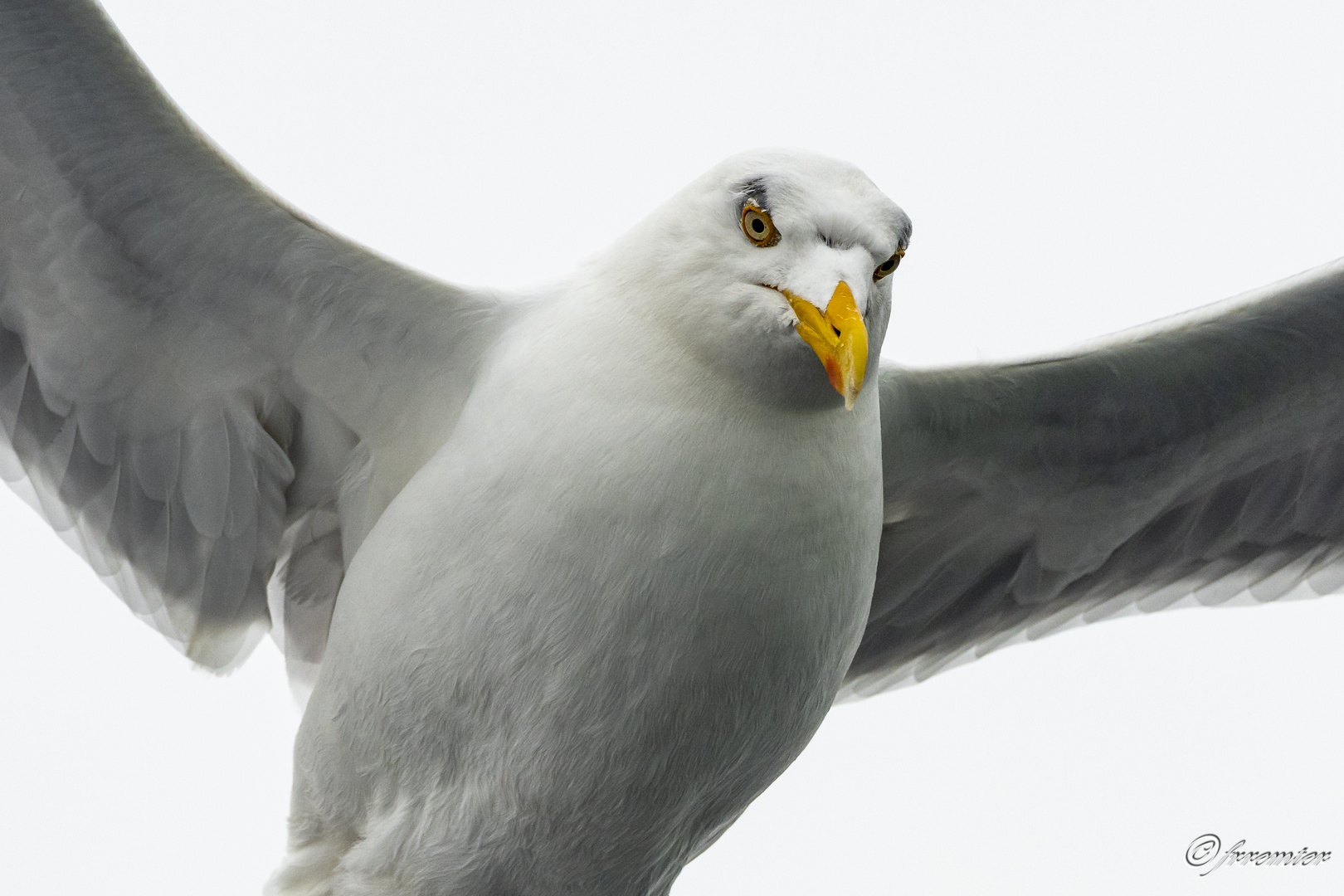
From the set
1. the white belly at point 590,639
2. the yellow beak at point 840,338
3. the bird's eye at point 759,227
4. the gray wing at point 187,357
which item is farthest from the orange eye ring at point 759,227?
the gray wing at point 187,357

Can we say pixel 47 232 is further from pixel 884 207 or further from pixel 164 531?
pixel 884 207

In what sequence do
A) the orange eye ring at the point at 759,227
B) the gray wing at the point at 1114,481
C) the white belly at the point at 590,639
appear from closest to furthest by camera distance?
the orange eye ring at the point at 759,227 < the white belly at the point at 590,639 < the gray wing at the point at 1114,481

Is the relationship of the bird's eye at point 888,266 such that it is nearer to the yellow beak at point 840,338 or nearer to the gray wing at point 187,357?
the yellow beak at point 840,338

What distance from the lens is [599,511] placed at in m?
1.92

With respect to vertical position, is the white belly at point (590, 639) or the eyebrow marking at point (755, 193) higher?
the eyebrow marking at point (755, 193)

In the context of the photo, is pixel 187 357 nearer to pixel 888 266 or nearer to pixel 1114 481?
pixel 888 266

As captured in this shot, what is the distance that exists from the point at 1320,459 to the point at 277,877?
6.97 ft

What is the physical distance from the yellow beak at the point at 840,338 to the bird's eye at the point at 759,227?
0.34 feet

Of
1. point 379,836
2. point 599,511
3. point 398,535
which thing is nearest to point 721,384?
point 599,511

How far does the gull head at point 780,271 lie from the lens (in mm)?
1735

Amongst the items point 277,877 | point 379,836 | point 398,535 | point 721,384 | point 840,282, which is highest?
point 840,282

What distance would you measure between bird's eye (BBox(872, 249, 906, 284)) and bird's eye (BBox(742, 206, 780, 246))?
132mm

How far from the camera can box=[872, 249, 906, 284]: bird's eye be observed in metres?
1.81

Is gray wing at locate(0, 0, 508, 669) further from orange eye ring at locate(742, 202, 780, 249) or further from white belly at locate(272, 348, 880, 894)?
orange eye ring at locate(742, 202, 780, 249)
